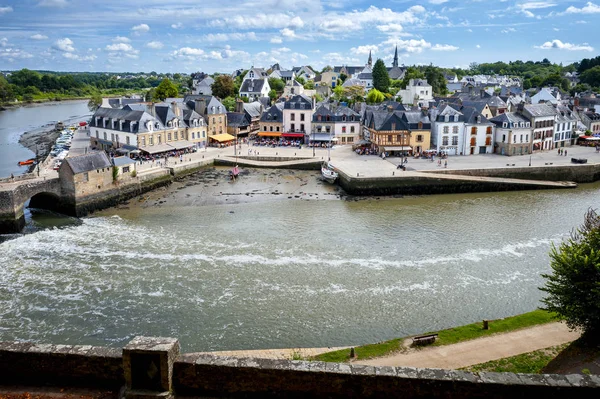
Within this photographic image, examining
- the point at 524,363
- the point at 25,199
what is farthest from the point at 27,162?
the point at 524,363

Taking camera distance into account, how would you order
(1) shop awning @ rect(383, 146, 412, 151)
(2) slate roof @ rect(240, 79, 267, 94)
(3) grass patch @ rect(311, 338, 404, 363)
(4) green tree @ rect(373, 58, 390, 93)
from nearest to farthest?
(3) grass patch @ rect(311, 338, 404, 363) → (1) shop awning @ rect(383, 146, 412, 151) → (2) slate roof @ rect(240, 79, 267, 94) → (4) green tree @ rect(373, 58, 390, 93)

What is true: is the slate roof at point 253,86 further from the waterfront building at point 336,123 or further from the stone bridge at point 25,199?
the stone bridge at point 25,199

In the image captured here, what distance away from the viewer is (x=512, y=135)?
40312mm

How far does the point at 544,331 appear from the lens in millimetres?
13375

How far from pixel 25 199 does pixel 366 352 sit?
67.6 feet

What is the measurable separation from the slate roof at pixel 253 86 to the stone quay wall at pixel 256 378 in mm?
66651

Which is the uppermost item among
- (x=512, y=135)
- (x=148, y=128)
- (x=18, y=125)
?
(x=148, y=128)

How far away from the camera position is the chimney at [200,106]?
46.8 m

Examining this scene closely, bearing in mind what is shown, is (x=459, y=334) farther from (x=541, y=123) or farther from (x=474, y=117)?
(x=541, y=123)

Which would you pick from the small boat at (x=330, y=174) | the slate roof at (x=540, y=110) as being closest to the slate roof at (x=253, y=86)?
the small boat at (x=330, y=174)

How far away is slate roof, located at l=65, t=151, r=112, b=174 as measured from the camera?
1049 inches

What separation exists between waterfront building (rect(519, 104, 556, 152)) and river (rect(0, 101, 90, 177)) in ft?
134

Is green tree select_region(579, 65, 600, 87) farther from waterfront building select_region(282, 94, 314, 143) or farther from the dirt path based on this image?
the dirt path

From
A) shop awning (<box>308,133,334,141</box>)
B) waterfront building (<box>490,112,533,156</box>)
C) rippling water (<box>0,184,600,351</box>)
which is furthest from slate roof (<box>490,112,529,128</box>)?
rippling water (<box>0,184,600,351</box>)
